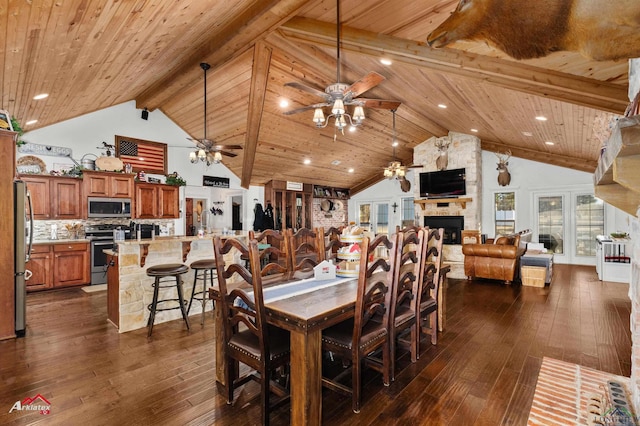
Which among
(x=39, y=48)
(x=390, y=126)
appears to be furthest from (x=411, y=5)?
(x=390, y=126)

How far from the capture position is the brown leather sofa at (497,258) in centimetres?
556

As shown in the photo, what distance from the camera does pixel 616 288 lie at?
5.15 m

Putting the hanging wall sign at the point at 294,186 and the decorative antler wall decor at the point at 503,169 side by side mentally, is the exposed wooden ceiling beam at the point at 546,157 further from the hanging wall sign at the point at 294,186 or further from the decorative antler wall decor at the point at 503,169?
the hanging wall sign at the point at 294,186

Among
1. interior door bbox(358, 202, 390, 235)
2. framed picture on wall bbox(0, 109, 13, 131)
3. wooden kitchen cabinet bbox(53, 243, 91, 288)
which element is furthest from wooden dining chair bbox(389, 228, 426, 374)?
interior door bbox(358, 202, 390, 235)

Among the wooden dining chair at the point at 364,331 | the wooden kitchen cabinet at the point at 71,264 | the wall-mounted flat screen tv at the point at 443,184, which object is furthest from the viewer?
the wall-mounted flat screen tv at the point at 443,184

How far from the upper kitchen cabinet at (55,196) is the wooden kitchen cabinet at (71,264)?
577 mm

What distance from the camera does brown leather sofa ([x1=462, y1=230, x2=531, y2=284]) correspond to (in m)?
5.56

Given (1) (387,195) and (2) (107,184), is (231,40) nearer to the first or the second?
(2) (107,184)

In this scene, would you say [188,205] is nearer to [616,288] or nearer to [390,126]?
[390,126]

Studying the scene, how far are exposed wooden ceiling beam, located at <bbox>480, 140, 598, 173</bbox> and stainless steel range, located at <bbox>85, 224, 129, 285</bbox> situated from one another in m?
9.05

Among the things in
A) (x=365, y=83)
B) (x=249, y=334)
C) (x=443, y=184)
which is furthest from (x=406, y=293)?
(x=443, y=184)

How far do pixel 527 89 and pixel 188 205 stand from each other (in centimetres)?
889

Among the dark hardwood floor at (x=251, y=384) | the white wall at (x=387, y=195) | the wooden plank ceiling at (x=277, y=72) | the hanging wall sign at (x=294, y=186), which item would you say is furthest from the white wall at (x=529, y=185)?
the dark hardwood floor at (x=251, y=384)

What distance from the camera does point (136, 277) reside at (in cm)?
354
